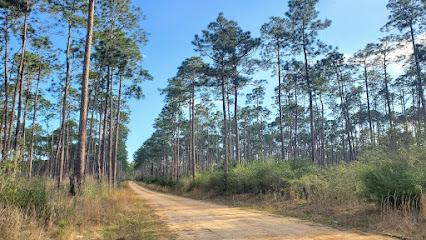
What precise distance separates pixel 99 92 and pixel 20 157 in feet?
64.1

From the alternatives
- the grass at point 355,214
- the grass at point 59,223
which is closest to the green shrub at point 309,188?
the grass at point 355,214

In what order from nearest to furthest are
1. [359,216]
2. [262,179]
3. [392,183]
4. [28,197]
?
[28,197] < [392,183] < [359,216] < [262,179]

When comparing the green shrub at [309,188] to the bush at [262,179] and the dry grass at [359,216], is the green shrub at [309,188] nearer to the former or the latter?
the dry grass at [359,216]

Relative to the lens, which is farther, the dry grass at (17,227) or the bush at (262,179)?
the bush at (262,179)

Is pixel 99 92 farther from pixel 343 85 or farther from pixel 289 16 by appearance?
pixel 343 85

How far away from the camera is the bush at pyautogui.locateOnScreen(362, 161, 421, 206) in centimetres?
686

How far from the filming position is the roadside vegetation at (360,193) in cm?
622

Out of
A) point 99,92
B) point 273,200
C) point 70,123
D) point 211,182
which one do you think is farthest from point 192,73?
point 70,123

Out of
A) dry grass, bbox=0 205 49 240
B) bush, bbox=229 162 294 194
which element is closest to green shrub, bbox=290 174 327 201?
bush, bbox=229 162 294 194

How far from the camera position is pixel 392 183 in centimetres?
708

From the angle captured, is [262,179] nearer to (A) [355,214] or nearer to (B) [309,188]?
(B) [309,188]

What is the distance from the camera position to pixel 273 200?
12.3 m

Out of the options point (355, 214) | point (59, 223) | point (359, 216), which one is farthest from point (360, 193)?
point (59, 223)

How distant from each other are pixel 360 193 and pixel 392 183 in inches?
58.6
